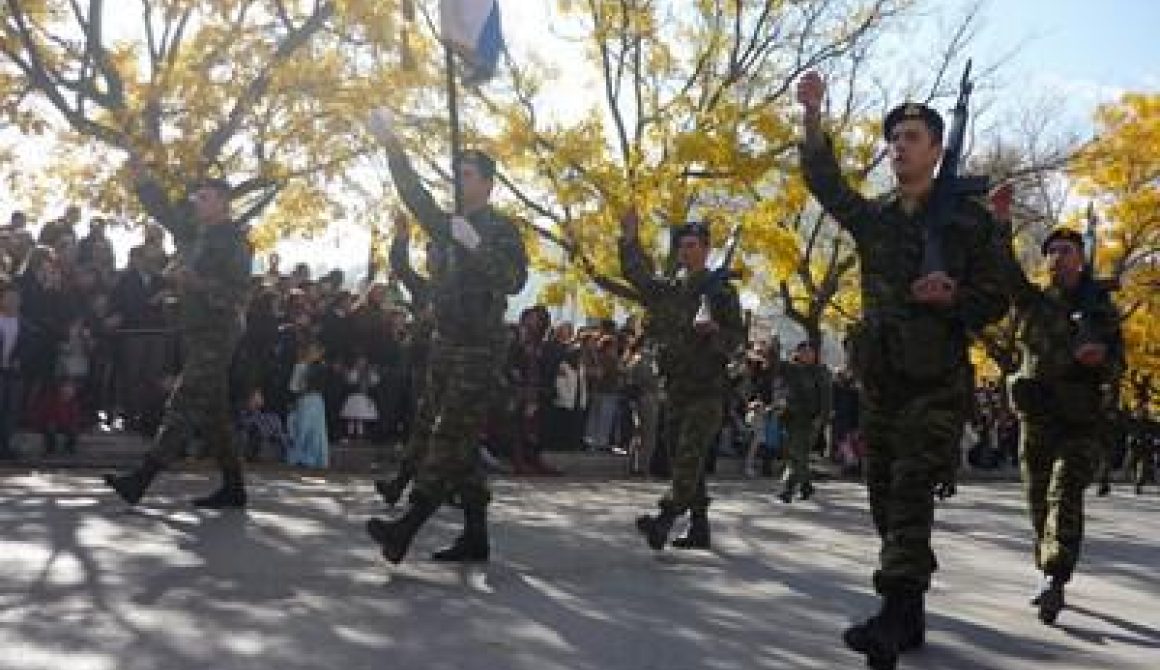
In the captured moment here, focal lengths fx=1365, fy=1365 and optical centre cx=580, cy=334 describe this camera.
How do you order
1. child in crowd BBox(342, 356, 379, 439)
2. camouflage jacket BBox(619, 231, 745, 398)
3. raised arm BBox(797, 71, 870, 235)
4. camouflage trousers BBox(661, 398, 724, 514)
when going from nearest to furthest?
1. raised arm BBox(797, 71, 870, 235)
2. camouflage trousers BBox(661, 398, 724, 514)
3. camouflage jacket BBox(619, 231, 745, 398)
4. child in crowd BBox(342, 356, 379, 439)

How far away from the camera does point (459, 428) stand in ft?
21.5

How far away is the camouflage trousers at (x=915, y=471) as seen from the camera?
16.2 ft

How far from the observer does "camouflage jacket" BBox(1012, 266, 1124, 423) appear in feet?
22.1

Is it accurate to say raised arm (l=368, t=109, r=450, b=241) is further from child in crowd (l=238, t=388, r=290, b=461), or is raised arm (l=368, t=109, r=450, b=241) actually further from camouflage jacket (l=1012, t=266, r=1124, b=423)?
child in crowd (l=238, t=388, r=290, b=461)

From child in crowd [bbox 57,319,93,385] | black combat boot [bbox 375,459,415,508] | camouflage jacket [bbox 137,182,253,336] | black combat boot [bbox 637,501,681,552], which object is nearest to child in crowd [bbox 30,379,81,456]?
child in crowd [bbox 57,319,93,385]

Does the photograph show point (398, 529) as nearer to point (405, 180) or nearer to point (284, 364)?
point (405, 180)

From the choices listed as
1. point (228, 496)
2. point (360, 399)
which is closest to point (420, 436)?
point (228, 496)

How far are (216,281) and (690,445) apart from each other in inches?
121

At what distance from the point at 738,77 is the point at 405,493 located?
12351mm

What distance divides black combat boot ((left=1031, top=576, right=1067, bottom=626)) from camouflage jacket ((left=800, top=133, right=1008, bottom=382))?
194 centimetres

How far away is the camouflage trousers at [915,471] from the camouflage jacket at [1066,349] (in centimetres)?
181

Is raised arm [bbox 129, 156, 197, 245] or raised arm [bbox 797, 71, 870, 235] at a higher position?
raised arm [bbox 129, 156, 197, 245]

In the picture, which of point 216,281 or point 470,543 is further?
point 216,281

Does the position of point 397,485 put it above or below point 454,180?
below
